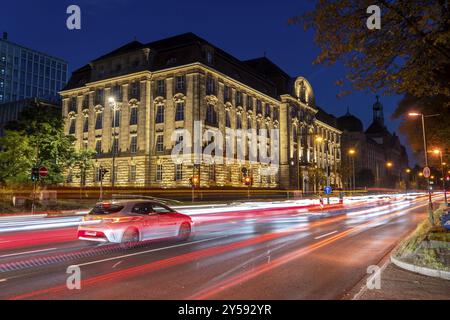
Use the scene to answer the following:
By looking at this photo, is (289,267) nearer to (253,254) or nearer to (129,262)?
(253,254)

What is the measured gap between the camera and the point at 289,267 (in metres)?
9.10

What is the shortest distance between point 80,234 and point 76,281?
4551 mm

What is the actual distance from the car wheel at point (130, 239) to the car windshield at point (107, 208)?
76 cm

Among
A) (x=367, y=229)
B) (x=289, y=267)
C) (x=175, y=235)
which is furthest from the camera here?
(x=367, y=229)

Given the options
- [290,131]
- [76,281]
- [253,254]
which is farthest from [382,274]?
[290,131]

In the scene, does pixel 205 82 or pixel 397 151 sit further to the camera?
pixel 397 151

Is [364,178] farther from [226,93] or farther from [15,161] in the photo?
[15,161]

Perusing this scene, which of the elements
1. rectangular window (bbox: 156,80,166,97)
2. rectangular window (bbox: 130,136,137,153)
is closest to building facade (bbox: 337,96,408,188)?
rectangular window (bbox: 156,80,166,97)

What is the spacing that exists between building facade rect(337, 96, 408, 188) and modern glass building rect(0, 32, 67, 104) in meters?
97.2

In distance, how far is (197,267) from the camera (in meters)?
9.01

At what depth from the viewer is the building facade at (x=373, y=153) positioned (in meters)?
118

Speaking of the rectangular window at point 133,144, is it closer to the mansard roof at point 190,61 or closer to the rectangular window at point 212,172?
the mansard roof at point 190,61

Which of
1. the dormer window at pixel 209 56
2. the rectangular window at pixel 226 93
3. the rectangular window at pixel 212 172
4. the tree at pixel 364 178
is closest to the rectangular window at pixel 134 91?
the dormer window at pixel 209 56
